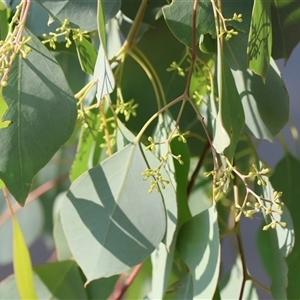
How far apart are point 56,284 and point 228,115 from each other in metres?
0.30

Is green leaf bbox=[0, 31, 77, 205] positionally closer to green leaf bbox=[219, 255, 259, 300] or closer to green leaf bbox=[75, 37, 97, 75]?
green leaf bbox=[75, 37, 97, 75]

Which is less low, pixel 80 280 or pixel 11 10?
pixel 11 10

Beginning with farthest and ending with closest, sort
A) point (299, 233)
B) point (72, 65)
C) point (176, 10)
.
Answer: point (72, 65) → point (299, 233) → point (176, 10)

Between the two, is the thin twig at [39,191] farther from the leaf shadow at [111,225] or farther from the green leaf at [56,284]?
the leaf shadow at [111,225]

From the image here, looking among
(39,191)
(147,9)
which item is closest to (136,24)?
(147,9)

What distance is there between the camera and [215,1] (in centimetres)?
41

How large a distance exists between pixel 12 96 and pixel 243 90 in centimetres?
22

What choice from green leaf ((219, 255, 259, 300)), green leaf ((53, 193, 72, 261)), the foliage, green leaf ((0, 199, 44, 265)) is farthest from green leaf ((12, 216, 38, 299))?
green leaf ((0, 199, 44, 265))

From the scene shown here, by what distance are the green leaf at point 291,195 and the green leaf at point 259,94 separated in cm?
11

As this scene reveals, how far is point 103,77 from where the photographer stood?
1.18 feet

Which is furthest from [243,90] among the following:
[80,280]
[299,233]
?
[80,280]

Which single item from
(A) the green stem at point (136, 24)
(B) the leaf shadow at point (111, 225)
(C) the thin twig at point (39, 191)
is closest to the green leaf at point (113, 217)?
(B) the leaf shadow at point (111, 225)

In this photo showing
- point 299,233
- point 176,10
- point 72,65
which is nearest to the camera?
point 176,10

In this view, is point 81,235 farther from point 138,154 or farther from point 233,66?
point 233,66
